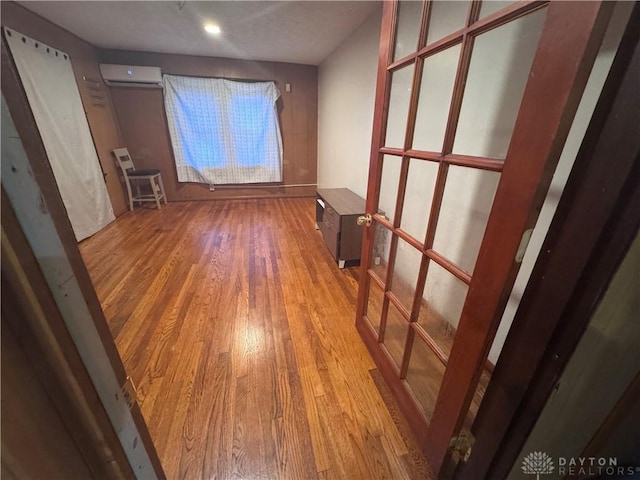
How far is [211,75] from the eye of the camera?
13.7ft

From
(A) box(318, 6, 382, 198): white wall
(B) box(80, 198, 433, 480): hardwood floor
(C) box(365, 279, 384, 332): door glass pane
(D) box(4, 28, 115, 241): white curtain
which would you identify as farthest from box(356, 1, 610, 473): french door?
(D) box(4, 28, 115, 241): white curtain

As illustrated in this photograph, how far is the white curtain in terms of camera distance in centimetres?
250

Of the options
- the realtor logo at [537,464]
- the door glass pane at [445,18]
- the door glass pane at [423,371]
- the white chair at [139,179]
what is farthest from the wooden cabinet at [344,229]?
the white chair at [139,179]

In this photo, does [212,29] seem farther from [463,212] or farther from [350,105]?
[463,212]

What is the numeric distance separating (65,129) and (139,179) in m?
1.39

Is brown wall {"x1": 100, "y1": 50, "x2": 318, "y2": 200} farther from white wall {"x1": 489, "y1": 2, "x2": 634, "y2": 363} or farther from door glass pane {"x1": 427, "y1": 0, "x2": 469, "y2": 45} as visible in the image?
white wall {"x1": 489, "y1": 2, "x2": 634, "y2": 363}

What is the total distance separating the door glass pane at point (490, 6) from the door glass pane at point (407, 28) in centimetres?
28

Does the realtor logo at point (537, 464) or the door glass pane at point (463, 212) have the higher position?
the door glass pane at point (463, 212)

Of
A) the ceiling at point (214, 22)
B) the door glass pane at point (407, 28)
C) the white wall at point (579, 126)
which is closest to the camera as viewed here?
the white wall at point (579, 126)

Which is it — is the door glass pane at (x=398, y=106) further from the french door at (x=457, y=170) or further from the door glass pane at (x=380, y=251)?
the door glass pane at (x=380, y=251)

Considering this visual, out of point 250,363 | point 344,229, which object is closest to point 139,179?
point 344,229

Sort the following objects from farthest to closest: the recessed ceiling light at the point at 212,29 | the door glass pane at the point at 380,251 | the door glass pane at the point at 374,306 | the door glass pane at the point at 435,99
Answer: the recessed ceiling light at the point at 212,29 → the door glass pane at the point at 374,306 → the door glass pane at the point at 380,251 → the door glass pane at the point at 435,99

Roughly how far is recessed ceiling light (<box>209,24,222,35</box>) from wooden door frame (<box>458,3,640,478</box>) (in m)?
3.50

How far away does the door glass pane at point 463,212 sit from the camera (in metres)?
0.97
